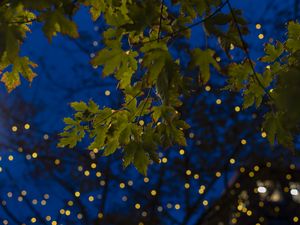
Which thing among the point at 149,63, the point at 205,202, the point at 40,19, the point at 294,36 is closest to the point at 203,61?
the point at 149,63

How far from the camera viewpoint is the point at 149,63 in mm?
1663

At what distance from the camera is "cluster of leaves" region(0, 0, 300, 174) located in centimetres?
157

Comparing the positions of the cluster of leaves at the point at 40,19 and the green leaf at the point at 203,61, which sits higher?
the green leaf at the point at 203,61

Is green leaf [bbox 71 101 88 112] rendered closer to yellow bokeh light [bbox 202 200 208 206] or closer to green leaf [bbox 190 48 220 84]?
green leaf [bbox 190 48 220 84]

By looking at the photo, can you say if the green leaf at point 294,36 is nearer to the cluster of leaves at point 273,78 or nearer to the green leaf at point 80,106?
the cluster of leaves at point 273,78

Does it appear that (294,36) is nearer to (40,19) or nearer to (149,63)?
(149,63)

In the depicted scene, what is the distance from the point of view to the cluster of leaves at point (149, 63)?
5.14 feet

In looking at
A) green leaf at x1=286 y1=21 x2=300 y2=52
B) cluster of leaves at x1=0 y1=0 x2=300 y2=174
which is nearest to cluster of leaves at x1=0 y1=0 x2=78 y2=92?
cluster of leaves at x1=0 y1=0 x2=300 y2=174

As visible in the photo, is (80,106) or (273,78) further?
(273,78)

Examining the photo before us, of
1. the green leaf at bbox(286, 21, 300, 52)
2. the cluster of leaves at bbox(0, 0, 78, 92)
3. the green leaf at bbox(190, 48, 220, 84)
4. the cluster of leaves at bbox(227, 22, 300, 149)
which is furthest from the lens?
the green leaf at bbox(286, 21, 300, 52)

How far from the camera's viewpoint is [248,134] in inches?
313

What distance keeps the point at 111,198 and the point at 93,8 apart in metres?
6.66

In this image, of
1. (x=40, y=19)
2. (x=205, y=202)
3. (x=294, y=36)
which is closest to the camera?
(x=40, y=19)

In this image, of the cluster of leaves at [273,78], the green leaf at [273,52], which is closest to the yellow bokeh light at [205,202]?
the cluster of leaves at [273,78]
